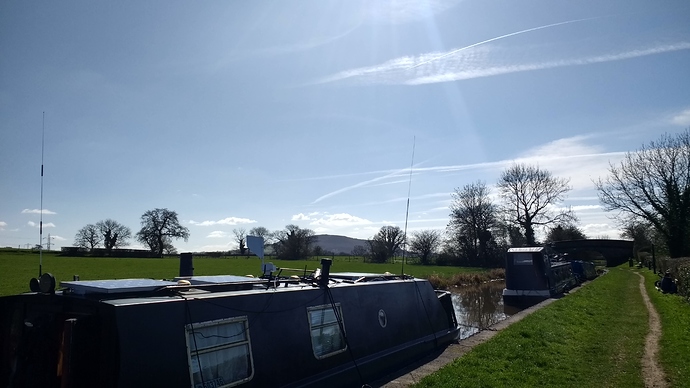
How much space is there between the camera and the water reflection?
17.4 metres

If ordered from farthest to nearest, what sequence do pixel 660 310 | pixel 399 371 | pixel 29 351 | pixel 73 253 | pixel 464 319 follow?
1. pixel 73 253
2. pixel 464 319
3. pixel 660 310
4. pixel 399 371
5. pixel 29 351

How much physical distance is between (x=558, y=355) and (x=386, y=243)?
62390 millimetres

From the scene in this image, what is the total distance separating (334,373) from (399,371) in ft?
5.72

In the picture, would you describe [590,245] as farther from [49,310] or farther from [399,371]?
[49,310]

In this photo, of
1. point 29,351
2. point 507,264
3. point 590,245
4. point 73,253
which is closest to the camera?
point 29,351

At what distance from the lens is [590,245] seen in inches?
2093

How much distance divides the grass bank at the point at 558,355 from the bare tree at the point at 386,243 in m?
52.5

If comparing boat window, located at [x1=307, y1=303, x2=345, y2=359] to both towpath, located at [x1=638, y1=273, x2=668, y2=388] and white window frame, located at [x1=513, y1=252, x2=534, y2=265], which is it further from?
white window frame, located at [x1=513, y1=252, x2=534, y2=265]

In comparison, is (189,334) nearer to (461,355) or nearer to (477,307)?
(461,355)

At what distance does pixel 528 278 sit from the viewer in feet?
70.2

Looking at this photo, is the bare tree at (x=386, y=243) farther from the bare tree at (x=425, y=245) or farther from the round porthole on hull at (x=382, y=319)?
the round porthole on hull at (x=382, y=319)

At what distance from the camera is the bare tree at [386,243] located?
6644 cm

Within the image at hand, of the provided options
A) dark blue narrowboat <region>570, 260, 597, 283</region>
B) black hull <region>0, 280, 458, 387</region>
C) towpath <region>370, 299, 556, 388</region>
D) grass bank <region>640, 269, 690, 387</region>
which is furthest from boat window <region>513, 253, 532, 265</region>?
black hull <region>0, 280, 458, 387</region>

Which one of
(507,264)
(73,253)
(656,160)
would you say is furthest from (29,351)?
(73,253)
